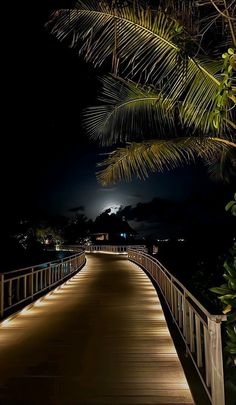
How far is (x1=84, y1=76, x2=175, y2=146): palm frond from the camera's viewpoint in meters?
7.18

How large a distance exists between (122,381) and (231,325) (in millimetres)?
1832

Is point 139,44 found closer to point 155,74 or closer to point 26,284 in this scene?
point 155,74

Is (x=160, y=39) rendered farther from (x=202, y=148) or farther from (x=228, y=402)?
(x=228, y=402)

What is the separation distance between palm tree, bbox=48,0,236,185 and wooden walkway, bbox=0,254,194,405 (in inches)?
108

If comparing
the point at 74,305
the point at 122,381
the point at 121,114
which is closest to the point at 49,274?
the point at 74,305

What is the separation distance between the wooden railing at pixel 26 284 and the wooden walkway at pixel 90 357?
327 millimetres

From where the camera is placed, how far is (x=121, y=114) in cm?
743

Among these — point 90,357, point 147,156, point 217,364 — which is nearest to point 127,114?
point 147,156

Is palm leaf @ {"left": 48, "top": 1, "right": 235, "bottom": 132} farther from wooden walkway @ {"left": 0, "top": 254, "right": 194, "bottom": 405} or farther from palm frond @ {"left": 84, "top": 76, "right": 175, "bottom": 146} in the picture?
wooden walkway @ {"left": 0, "top": 254, "right": 194, "bottom": 405}

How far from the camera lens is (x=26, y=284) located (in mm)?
10945

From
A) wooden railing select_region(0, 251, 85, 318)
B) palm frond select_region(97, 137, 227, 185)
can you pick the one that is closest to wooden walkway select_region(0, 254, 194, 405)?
wooden railing select_region(0, 251, 85, 318)

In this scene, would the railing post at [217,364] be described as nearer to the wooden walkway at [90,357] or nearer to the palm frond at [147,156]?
the wooden walkway at [90,357]

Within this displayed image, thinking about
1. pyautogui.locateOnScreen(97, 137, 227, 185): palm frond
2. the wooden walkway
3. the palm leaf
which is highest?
the palm leaf

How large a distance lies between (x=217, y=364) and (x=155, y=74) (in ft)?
13.4
